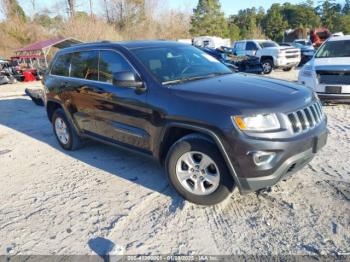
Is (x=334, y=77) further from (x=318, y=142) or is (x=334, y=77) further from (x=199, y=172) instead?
(x=199, y=172)

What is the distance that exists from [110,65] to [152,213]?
207 cm

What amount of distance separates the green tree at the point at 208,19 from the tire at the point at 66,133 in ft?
156

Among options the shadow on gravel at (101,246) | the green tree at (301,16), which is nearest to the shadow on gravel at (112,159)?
the shadow on gravel at (101,246)

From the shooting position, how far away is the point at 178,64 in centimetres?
429

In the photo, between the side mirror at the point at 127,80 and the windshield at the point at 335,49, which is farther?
the windshield at the point at 335,49

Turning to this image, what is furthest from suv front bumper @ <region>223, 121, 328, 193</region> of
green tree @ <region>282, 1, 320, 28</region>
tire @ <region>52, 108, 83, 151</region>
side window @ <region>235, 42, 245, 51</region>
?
green tree @ <region>282, 1, 320, 28</region>

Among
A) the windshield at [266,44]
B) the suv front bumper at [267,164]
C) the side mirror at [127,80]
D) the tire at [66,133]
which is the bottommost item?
the tire at [66,133]

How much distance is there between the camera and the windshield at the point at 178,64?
3.99m

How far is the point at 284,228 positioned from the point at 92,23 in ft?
111

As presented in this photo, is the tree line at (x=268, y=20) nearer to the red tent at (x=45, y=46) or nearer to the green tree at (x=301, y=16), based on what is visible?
the green tree at (x=301, y=16)

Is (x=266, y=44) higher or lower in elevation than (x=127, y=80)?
lower

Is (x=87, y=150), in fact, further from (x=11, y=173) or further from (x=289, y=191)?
(x=289, y=191)

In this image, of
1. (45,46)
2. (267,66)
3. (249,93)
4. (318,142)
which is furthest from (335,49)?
(45,46)

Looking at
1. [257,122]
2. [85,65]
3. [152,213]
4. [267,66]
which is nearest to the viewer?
[257,122]
